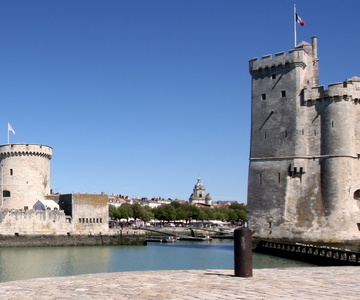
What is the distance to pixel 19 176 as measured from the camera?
156 feet

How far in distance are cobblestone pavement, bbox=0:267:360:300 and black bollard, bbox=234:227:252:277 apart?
230mm

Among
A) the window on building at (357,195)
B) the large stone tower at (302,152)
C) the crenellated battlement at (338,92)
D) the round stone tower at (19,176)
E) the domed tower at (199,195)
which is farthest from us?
the domed tower at (199,195)

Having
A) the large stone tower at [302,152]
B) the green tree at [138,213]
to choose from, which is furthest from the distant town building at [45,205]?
the green tree at [138,213]

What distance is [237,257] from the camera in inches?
459

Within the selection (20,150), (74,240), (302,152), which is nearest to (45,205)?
(74,240)

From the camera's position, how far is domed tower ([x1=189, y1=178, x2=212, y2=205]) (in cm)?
15874

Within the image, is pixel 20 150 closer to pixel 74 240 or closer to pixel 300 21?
pixel 74 240

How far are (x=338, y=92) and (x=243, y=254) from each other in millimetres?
25185

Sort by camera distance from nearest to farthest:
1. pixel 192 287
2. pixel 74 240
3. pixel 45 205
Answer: pixel 192 287 < pixel 74 240 < pixel 45 205

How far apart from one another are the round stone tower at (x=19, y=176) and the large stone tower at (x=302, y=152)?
2151 cm

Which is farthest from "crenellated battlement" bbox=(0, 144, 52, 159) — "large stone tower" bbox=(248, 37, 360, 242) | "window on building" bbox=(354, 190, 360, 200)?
"window on building" bbox=(354, 190, 360, 200)

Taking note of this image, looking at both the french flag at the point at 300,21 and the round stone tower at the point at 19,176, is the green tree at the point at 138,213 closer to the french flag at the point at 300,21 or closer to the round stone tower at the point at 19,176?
the round stone tower at the point at 19,176

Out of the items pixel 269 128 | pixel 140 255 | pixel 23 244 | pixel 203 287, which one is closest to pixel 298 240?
pixel 269 128

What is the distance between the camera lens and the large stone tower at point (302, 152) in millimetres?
33844
